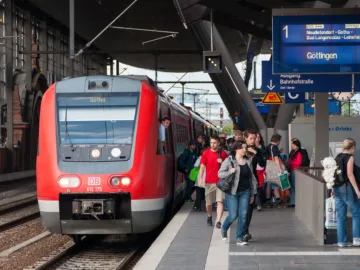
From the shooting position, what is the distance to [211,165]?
12.9 meters

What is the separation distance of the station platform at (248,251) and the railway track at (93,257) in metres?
0.66

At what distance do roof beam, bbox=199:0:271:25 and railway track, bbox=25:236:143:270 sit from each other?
9816mm

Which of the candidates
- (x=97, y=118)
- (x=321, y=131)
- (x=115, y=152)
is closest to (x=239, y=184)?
(x=115, y=152)

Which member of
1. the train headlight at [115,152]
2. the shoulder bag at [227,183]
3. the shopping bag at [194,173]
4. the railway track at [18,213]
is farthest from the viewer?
the railway track at [18,213]

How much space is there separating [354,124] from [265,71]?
14.7 ft

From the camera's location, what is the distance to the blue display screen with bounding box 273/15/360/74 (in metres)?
14.0

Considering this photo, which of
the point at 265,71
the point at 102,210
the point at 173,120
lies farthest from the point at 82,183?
the point at 265,71

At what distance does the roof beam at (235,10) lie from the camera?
858 inches

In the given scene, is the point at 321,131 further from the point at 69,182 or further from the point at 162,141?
the point at 69,182

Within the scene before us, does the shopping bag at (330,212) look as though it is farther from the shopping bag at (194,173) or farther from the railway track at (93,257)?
the shopping bag at (194,173)

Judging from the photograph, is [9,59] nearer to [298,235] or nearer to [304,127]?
[304,127]

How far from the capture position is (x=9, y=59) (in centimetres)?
3669

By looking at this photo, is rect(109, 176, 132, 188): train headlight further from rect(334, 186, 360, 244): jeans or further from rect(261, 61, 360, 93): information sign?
rect(261, 61, 360, 93): information sign

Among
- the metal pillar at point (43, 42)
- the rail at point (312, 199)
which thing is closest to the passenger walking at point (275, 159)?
the rail at point (312, 199)
